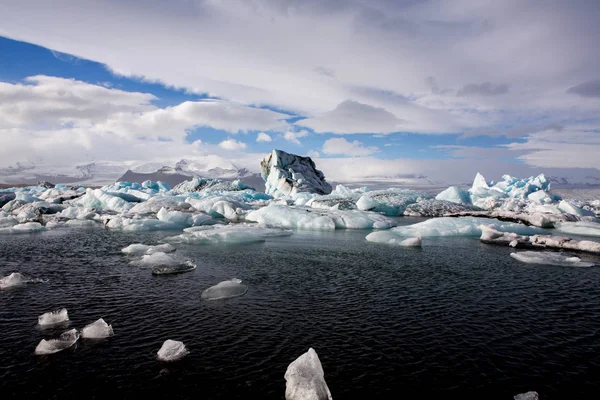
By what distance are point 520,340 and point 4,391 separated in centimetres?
1140

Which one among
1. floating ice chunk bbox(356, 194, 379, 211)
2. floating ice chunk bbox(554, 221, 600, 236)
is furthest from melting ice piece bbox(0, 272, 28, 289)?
floating ice chunk bbox(554, 221, 600, 236)

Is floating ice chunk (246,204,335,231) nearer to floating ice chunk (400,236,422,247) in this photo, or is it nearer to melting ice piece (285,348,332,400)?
floating ice chunk (400,236,422,247)

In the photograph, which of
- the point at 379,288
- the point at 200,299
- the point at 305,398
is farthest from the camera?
the point at 379,288

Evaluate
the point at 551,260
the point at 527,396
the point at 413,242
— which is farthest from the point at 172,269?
the point at 551,260

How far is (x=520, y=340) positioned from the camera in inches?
373

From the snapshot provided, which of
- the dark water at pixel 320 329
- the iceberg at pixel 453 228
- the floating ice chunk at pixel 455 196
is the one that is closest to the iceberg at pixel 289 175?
the floating ice chunk at pixel 455 196

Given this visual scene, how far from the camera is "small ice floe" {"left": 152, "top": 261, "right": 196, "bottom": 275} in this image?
15.4 m

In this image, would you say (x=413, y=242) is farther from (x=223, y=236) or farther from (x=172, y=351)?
(x=172, y=351)

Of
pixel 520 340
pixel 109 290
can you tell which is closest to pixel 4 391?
pixel 109 290

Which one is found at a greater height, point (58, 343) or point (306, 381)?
point (306, 381)

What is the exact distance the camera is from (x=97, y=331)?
30.1 feet

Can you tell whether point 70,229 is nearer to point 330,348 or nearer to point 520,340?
point 330,348

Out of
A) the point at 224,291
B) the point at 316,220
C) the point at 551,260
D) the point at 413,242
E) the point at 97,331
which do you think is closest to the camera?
the point at 97,331

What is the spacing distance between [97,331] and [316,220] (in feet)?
87.0
